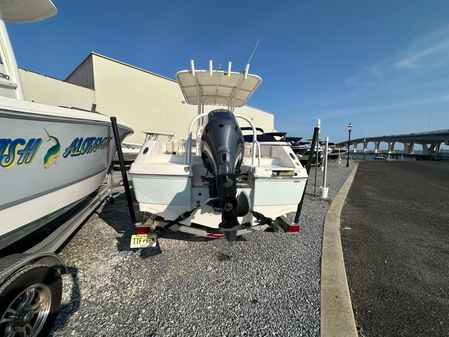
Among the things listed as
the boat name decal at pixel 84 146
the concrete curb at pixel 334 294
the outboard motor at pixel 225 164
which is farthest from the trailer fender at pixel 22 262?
the concrete curb at pixel 334 294

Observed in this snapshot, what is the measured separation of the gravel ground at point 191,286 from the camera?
188 centimetres

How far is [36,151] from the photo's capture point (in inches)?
84.9

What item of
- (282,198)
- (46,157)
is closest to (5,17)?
(46,157)

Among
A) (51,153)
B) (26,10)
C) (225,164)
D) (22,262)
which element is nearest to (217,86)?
(225,164)

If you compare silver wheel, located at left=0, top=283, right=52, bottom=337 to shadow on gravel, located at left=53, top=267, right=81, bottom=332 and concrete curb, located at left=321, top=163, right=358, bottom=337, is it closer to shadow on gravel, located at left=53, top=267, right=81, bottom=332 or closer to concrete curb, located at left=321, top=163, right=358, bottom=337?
shadow on gravel, located at left=53, top=267, right=81, bottom=332

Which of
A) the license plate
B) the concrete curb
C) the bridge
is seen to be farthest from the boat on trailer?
the bridge

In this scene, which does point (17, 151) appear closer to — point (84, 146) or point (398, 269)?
point (84, 146)

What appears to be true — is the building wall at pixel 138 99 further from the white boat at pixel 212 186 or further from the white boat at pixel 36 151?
the white boat at pixel 212 186

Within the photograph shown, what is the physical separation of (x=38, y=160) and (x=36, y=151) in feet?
0.30

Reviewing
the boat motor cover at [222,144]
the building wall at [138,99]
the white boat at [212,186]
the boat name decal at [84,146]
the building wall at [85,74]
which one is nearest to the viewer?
the boat motor cover at [222,144]

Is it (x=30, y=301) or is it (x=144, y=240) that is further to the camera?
(x=144, y=240)

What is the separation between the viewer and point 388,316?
6.84ft

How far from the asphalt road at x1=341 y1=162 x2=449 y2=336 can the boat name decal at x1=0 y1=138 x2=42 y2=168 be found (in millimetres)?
3149

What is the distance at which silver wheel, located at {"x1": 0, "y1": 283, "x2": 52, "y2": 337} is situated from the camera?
1.52m
